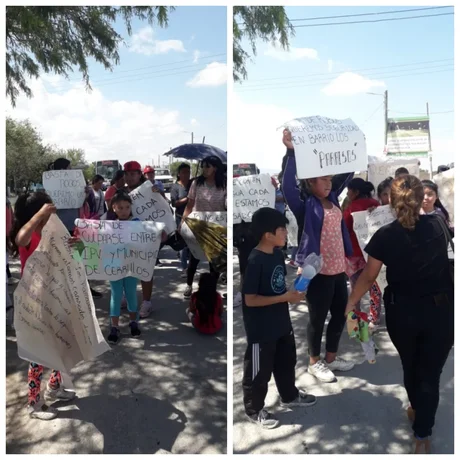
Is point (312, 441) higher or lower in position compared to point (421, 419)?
lower

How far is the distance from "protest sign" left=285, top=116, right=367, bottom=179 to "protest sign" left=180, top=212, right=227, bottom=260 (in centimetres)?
163

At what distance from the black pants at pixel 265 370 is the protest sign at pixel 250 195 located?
1.78 m

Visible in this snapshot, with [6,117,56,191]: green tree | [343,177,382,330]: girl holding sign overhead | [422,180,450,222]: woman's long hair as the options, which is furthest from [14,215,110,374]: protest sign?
[6,117,56,191]: green tree

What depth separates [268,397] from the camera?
302 centimetres

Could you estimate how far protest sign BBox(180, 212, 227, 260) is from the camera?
14.0 ft

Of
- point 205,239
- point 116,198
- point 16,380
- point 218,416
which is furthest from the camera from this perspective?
point 205,239

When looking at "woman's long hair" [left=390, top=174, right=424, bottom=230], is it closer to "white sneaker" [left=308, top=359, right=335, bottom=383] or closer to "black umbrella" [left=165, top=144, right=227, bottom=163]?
"white sneaker" [left=308, top=359, right=335, bottom=383]

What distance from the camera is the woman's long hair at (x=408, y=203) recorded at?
7.39 feet

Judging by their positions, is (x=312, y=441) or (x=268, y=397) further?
(x=268, y=397)

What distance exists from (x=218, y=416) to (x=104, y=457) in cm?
79

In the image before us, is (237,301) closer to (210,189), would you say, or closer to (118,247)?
(210,189)

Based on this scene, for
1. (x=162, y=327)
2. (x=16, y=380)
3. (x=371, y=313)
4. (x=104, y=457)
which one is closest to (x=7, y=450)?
(x=104, y=457)

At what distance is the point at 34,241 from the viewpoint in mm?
2711

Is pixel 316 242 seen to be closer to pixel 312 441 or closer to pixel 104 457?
pixel 312 441
